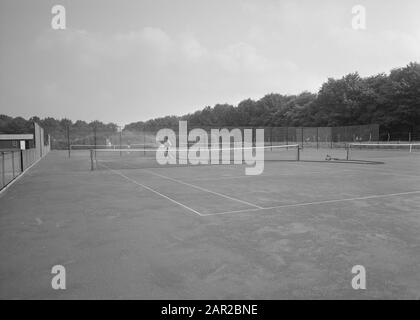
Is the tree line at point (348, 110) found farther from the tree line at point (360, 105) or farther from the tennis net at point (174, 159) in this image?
the tennis net at point (174, 159)

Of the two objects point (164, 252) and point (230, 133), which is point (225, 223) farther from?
point (230, 133)

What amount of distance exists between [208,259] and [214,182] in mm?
7786

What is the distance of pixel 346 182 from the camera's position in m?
11.8

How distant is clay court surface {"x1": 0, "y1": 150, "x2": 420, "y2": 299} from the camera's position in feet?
11.6

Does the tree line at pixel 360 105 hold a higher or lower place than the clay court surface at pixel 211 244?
higher

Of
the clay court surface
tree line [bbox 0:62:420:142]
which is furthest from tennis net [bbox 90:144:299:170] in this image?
tree line [bbox 0:62:420:142]

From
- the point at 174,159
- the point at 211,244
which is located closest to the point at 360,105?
the point at 174,159

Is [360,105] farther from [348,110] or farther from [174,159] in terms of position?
[174,159]

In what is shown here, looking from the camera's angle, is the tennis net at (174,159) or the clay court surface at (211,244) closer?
the clay court surface at (211,244)

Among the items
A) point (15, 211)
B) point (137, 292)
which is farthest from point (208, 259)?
point (15, 211)

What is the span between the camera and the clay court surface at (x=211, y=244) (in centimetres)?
353

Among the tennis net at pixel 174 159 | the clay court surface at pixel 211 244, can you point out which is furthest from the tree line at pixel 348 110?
the clay court surface at pixel 211 244

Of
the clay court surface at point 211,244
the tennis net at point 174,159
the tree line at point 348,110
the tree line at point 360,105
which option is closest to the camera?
the clay court surface at point 211,244

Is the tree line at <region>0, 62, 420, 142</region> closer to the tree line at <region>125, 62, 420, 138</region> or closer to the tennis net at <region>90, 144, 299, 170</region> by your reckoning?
the tree line at <region>125, 62, 420, 138</region>
